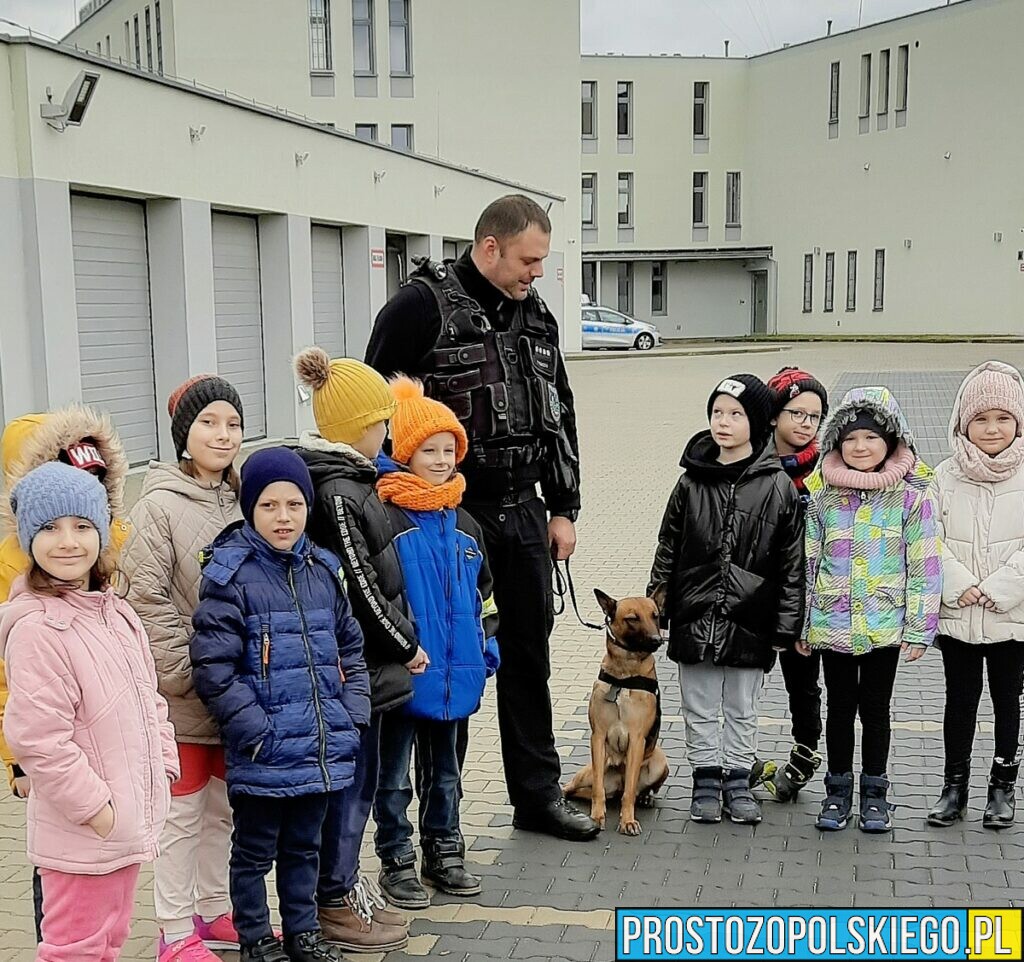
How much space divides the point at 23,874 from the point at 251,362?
1432 cm

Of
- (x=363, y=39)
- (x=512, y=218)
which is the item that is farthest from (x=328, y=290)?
(x=363, y=39)

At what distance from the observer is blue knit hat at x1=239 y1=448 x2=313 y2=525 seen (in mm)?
3689

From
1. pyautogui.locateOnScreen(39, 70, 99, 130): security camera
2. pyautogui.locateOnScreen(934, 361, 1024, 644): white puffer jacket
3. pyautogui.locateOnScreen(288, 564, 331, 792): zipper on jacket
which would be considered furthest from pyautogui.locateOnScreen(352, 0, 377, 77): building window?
pyautogui.locateOnScreen(288, 564, 331, 792): zipper on jacket

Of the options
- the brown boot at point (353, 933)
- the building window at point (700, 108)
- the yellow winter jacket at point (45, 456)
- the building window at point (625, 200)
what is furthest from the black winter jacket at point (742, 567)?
the building window at point (700, 108)

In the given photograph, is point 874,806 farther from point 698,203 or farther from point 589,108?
point 698,203

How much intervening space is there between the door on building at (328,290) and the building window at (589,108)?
33.0 meters

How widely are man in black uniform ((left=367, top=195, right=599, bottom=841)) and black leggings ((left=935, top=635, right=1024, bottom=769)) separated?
5.03 feet

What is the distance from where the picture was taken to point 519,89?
37.4 m

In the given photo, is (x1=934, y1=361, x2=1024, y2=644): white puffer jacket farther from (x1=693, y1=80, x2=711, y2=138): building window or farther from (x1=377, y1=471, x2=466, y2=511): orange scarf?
(x1=693, y1=80, x2=711, y2=138): building window

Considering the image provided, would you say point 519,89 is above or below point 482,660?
above

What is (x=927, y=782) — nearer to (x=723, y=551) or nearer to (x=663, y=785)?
(x=663, y=785)

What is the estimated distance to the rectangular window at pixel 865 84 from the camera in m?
46.9

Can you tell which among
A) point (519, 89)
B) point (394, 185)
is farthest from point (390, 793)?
point (519, 89)

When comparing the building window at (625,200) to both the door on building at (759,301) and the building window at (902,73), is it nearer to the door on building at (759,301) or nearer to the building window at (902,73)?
the door on building at (759,301)
